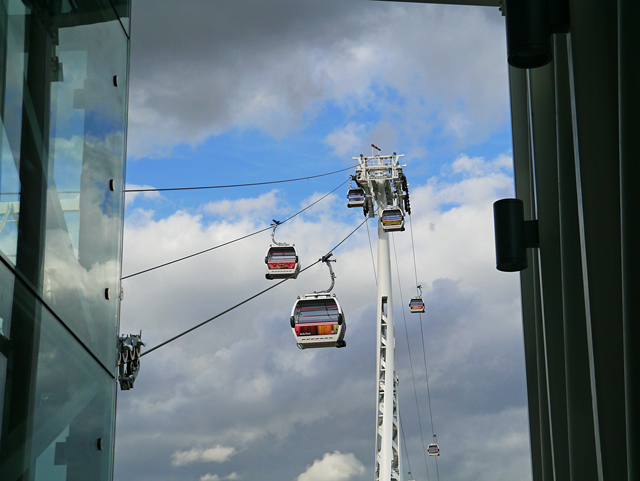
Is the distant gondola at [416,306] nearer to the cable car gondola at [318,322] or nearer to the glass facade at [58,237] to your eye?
the cable car gondola at [318,322]

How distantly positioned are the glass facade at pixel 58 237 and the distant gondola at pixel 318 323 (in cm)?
1402

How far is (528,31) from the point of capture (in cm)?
384

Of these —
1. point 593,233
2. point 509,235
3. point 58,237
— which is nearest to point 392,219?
point 509,235

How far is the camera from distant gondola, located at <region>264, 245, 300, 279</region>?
21.5 m

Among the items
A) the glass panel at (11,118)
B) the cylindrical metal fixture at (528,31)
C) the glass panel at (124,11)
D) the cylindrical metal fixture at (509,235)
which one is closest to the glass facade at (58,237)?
the glass panel at (11,118)

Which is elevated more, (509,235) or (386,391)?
(386,391)

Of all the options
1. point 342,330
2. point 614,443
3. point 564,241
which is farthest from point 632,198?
point 342,330

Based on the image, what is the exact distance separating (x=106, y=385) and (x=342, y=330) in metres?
14.4

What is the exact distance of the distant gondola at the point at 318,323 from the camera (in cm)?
1769

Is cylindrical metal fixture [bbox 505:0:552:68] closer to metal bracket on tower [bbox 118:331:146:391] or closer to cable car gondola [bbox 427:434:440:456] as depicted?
metal bracket on tower [bbox 118:331:146:391]

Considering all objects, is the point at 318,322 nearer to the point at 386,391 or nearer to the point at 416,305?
the point at 386,391

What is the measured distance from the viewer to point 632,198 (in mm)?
3154

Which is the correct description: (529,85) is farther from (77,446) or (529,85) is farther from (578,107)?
(77,446)

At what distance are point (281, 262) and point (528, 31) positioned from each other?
59.0 feet
